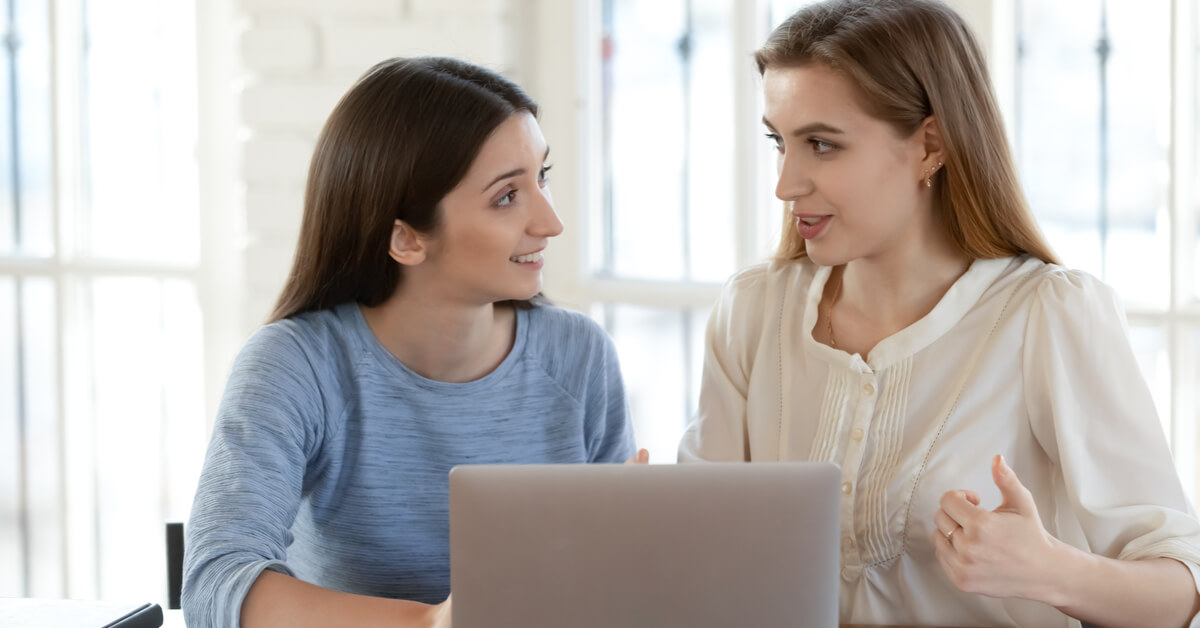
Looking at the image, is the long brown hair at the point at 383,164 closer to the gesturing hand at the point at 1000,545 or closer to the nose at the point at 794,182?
the nose at the point at 794,182

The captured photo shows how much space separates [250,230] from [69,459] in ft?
2.67

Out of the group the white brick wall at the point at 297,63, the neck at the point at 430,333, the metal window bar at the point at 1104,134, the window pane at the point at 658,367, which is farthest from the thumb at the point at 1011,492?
the white brick wall at the point at 297,63

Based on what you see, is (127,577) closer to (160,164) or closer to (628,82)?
(160,164)

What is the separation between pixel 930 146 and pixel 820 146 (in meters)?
0.13

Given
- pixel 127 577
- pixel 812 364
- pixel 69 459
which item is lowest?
pixel 127 577

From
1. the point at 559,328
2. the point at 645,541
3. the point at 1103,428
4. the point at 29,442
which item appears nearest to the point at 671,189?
the point at 559,328

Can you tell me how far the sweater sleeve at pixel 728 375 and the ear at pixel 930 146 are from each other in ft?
0.95

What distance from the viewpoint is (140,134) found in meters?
2.58

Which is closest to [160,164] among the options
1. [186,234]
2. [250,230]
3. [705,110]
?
[186,234]

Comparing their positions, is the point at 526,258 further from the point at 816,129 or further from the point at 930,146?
the point at 930,146

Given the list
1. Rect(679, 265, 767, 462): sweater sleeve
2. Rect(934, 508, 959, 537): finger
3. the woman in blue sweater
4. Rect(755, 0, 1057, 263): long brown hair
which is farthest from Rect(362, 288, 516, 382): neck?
Rect(934, 508, 959, 537): finger

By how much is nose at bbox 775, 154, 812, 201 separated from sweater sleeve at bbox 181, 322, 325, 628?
2.09 ft

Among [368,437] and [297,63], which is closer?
[368,437]

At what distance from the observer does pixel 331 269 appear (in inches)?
60.0
